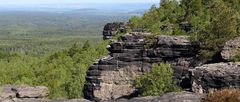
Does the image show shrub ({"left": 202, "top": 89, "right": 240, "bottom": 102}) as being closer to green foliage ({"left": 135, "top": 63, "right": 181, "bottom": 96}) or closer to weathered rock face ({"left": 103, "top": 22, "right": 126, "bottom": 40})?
green foliage ({"left": 135, "top": 63, "right": 181, "bottom": 96})

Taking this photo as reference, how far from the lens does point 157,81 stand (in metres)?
50.2

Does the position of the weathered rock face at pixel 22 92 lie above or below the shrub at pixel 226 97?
below

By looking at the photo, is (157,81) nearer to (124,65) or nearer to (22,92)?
(124,65)

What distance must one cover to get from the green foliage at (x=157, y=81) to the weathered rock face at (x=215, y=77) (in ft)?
31.2

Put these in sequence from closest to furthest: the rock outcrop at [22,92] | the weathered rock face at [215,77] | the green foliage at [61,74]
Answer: the weathered rock face at [215,77]
the rock outcrop at [22,92]
the green foliage at [61,74]

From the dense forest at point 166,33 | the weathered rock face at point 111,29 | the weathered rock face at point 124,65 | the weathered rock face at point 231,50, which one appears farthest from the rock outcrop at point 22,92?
the weathered rock face at point 111,29

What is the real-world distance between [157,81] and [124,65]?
20.7 feet

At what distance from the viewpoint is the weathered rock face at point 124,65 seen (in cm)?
5366

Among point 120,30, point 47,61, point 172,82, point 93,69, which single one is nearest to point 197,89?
point 172,82

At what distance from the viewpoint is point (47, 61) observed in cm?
10375

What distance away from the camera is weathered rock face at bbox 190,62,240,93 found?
3659 centimetres

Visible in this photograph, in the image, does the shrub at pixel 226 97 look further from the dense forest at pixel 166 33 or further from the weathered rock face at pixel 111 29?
the weathered rock face at pixel 111 29

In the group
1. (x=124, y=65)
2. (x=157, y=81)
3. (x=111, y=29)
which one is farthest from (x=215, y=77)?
(x=111, y=29)

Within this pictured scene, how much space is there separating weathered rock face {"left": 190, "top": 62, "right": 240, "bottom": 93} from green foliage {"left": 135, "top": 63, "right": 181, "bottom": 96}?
951 centimetres
